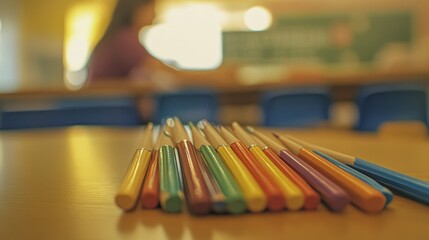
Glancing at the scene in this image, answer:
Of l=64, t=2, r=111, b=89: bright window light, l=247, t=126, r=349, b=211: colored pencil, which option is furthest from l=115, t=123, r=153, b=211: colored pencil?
l=64, t=2, r=111, b=89: bright window light

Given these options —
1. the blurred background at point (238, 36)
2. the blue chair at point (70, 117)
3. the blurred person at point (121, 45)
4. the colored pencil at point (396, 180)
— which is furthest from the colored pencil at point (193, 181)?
the blurred background at point (238, 36)

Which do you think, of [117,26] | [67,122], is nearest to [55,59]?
[117,26]

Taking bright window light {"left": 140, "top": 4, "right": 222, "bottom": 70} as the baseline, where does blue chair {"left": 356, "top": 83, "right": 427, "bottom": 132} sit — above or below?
below

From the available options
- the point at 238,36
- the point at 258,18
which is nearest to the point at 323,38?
the point at 258,18

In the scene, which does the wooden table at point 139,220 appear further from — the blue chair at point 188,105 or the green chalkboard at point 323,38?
the green chalkboard at point 323,38

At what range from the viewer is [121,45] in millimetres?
1910

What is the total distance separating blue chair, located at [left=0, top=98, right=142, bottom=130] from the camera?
4.74ft

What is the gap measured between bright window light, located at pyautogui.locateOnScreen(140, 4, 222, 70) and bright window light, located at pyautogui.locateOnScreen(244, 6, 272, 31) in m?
0.29

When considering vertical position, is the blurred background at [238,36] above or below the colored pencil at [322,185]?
above

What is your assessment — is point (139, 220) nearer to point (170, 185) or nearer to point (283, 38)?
point (170, 185)

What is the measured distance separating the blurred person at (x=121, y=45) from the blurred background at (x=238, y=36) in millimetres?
1902

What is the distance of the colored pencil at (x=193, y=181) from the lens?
0.24m

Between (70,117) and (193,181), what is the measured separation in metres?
1.37

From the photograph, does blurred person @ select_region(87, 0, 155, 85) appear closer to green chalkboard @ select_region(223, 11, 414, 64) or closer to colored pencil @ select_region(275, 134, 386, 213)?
colored pencil @ select_region(275, 134, 386, 213)
